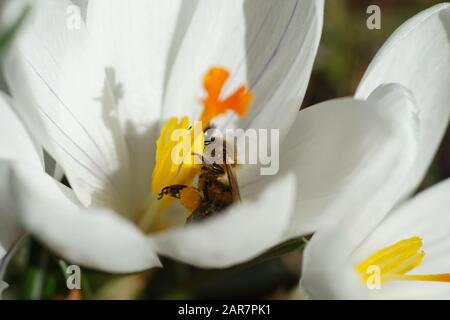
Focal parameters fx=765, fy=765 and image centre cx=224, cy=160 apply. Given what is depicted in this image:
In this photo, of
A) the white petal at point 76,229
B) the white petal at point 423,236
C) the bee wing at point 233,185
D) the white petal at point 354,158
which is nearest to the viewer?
the white petal at point 76,229

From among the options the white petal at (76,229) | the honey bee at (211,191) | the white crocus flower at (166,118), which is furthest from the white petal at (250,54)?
the white petal at (76,229)

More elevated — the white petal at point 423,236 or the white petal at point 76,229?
the white petal at point 423,236

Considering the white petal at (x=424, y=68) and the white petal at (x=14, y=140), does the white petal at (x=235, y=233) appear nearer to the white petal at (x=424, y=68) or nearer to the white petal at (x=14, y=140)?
the white petal at (x=14, y=140)

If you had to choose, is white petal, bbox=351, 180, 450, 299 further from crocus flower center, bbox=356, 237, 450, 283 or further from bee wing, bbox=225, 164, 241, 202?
bee wing, bbox=225, 164, 241, 202

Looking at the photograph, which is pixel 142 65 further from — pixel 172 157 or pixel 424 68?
pixel 424 68

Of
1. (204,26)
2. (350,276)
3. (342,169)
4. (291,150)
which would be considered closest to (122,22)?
(204,26)

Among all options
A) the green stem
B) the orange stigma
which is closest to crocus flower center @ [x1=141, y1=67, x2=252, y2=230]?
the orange stigma

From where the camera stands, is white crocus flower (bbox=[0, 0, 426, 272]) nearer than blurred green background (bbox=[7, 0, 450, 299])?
Yes
